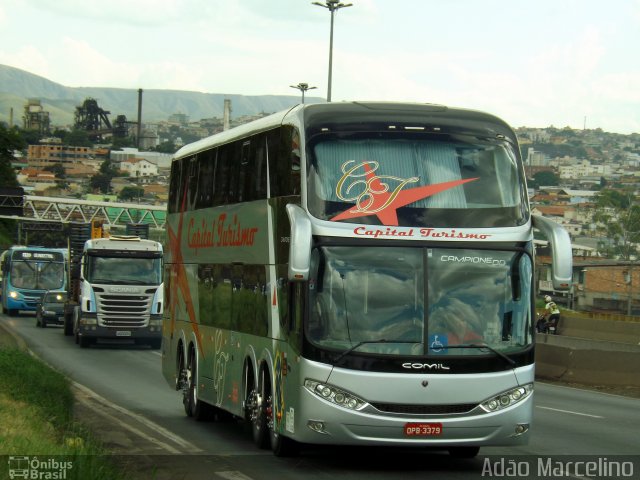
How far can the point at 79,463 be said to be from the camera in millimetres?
9992

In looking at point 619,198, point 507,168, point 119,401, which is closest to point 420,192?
point 507,168

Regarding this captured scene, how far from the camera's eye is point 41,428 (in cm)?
1370

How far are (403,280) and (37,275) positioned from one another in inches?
1982

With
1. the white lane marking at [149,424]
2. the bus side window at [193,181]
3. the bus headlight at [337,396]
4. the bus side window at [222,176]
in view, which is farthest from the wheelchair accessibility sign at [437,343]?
the bus side window at [193,181]

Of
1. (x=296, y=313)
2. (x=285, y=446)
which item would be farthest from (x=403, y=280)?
(x=285, y=446)

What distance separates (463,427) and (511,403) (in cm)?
57

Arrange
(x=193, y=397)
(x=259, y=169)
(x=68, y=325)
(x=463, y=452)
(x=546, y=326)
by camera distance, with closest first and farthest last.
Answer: (x=463, y=452) < (x=259, y=169) < (x=193, y=397) < (x=546, y=326) < (x=68, y=325)

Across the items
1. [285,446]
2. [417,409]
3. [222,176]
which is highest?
[222,176]

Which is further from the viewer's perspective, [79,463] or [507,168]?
[507,168]

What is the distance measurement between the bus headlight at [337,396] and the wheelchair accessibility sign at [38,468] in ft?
11.0

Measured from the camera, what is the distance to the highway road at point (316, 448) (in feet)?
44.9

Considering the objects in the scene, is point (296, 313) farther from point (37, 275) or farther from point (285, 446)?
point (37, 275)

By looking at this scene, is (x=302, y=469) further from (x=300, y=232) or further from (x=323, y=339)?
(x=300, y=232)

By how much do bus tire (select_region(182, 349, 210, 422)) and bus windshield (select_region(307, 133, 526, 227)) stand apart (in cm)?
653
